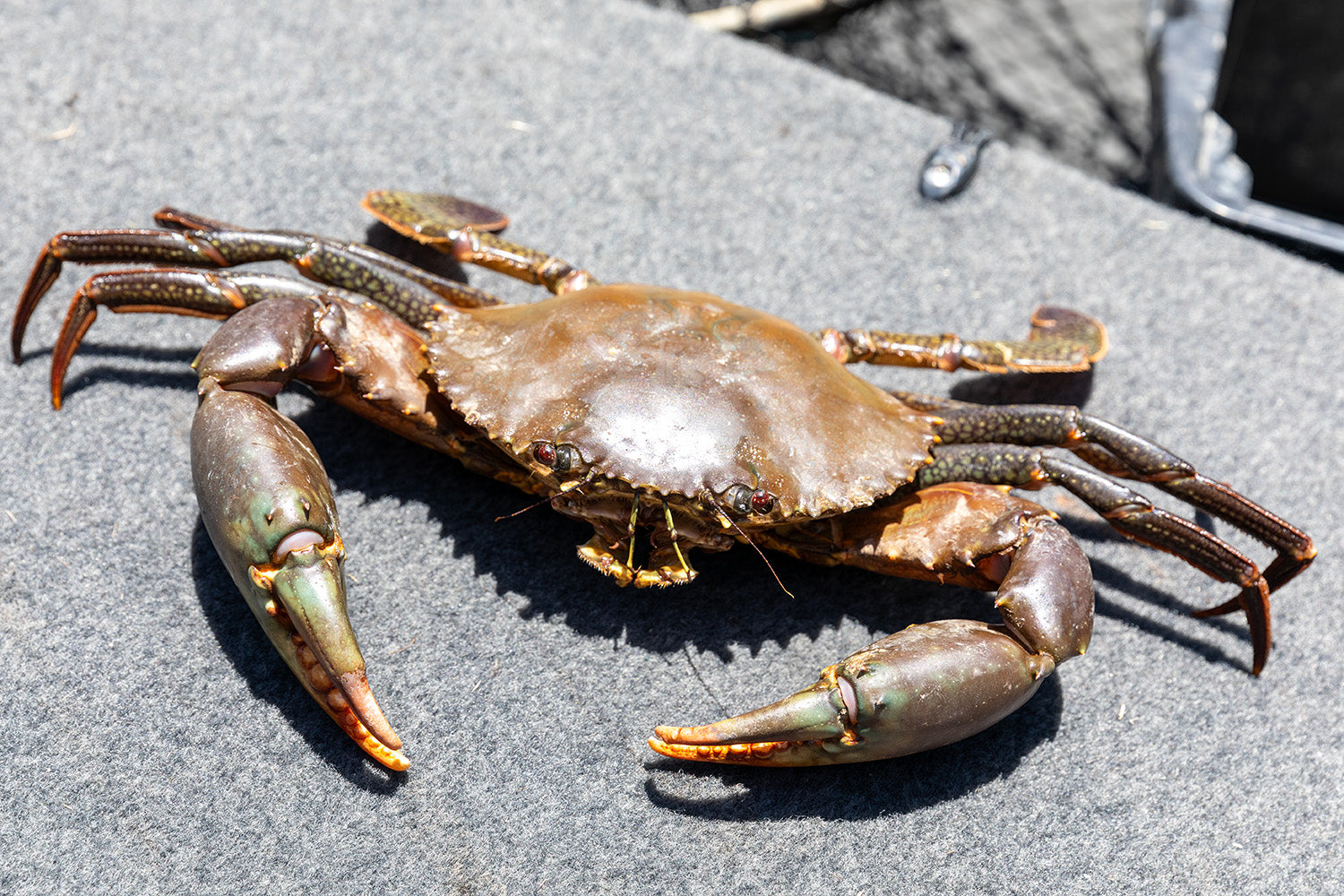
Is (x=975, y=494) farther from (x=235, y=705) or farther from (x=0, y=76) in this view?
(x=0, y=76)

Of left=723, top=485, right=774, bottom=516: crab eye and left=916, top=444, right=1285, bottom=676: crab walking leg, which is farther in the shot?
left=916, top=444, right=1285, bottom=676: crab walking leg

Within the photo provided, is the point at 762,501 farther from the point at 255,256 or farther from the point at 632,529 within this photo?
the point at 255,256

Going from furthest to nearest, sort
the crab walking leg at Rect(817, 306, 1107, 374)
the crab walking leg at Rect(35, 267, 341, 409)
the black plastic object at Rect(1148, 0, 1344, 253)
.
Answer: the black plastic object at Rect(1148, 0, 1344, 253) < the crab walking leg at Rect(817, 306, 1107, 374) < the crab walking leg at Rect(35, 267, 341, 409)

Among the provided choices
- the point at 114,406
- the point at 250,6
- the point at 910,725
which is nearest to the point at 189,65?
the point at 250,6

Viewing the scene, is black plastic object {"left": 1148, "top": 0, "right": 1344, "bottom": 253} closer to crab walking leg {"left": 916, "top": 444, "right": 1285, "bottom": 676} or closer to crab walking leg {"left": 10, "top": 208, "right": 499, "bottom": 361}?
crab walking leg {"left": 916, "top": 444, "right": 1285, "bottom": 676}

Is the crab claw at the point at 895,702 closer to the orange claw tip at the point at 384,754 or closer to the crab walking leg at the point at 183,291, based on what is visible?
the orange claw tip at the point at 384,754

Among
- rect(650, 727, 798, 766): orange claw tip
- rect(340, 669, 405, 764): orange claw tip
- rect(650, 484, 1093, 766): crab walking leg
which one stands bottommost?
rect(650, 727, 798, 766): orange claw tip

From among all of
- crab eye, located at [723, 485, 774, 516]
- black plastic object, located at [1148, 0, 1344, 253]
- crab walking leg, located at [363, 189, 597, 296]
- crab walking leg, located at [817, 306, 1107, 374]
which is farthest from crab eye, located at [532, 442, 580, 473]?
black plastic object, located at [1148, 0, 1344, 253]
